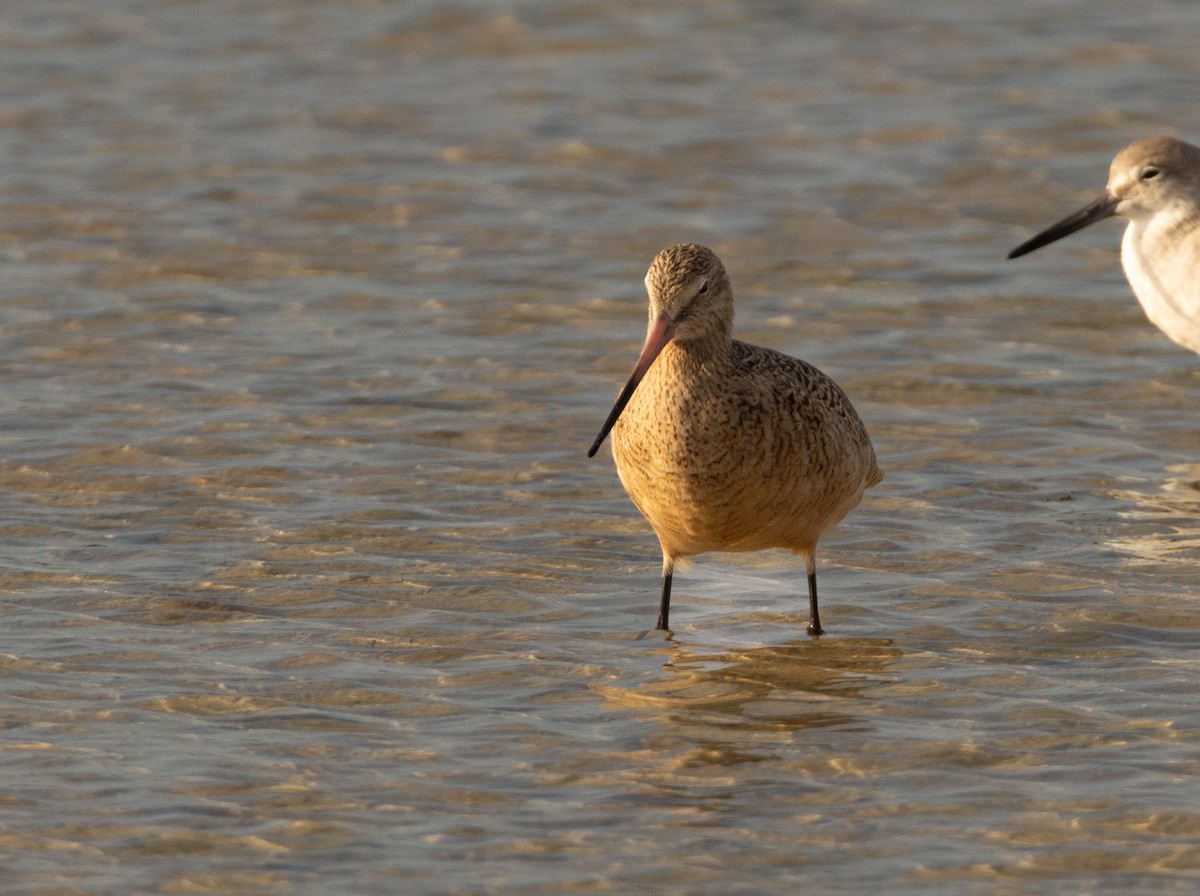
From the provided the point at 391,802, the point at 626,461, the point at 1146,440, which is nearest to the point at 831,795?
the point at 391,802

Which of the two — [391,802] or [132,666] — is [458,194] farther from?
[391,802]

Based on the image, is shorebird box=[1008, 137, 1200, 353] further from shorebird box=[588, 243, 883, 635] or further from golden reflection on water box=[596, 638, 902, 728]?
golden reflection on water box=[596, 638, 902, 728]

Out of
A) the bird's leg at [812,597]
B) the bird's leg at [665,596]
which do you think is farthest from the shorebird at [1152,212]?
the bird's leg at [665,596]

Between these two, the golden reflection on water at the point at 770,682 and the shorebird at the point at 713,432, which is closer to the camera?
the golden reflection on water at the point at 770,682

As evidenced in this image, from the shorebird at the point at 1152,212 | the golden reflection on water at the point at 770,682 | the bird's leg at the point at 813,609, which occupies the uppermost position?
the shorebird at the point at 1152,212

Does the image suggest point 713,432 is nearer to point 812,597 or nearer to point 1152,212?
point 812,597

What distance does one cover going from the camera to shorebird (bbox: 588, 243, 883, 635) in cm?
646

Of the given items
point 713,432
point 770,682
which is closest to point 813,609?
point 770,682

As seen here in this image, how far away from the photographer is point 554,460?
8.41m

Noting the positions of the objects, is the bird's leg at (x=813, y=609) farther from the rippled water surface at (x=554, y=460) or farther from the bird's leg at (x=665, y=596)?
the bird's leg at (x=665, y=596)

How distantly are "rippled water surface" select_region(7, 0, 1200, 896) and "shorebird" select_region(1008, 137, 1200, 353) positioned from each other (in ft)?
0.98

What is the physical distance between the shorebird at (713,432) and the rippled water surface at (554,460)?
44 centimetres

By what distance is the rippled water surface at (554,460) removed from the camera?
5.41m

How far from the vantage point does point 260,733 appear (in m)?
5.89
